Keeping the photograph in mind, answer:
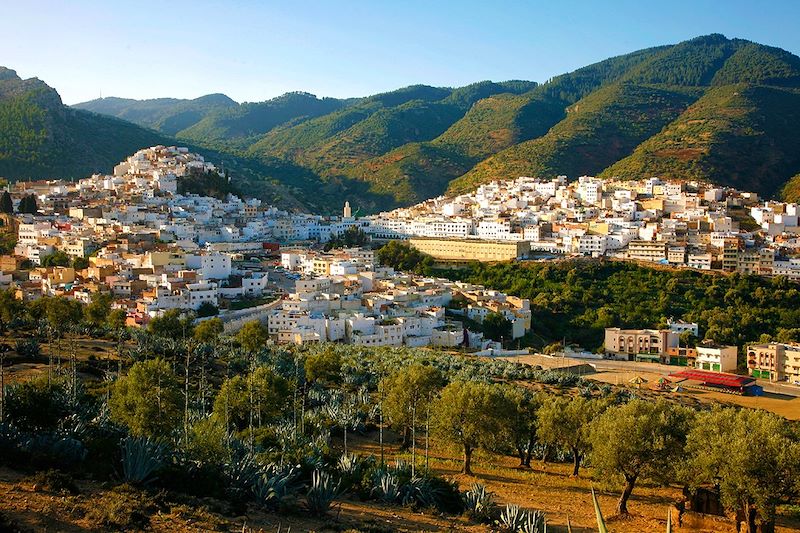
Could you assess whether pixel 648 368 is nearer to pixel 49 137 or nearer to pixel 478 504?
pixel 478 504

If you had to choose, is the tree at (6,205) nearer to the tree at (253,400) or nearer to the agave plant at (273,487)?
the tree at (253,400)

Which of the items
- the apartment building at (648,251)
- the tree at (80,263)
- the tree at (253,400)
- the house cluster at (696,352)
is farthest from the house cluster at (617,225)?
the tree at (253,400)

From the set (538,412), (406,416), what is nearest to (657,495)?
(538,412)

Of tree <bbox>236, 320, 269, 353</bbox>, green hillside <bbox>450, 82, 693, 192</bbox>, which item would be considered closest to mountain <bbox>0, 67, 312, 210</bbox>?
green hillside <bbox>450, 82, 693, 192</bbox>

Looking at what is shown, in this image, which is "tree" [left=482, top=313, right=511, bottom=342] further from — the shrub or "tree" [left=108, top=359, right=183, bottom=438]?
the shrub

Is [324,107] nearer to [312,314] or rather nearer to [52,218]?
[52,218]

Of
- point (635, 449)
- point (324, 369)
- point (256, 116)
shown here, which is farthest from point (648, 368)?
point (256, 116)
